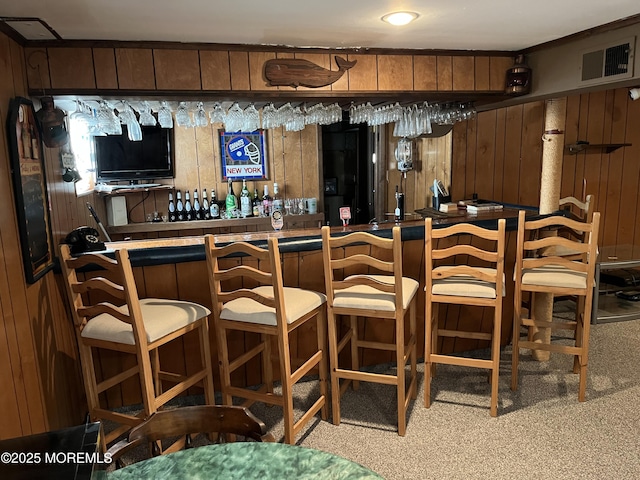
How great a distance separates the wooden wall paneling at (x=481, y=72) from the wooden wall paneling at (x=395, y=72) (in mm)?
506

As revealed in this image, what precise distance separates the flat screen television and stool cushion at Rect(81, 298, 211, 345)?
297 centimetres

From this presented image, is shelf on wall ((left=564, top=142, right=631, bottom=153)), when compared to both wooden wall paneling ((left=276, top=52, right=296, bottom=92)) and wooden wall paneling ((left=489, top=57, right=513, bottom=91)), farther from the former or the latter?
wooden wall paneling ((left=276, top=52, right=296, bottom=92))

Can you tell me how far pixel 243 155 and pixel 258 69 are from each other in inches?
108

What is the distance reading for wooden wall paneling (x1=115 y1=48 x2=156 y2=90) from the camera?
8.63 feet

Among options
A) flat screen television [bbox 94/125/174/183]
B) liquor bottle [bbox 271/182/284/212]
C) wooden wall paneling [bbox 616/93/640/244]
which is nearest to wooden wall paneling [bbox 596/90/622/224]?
wooden wall paneling [bbox 616/93/640/244]

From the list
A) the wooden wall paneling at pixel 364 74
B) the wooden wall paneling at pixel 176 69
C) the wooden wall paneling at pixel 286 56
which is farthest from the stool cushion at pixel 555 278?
the wooden wall paneling at pixel 176 69

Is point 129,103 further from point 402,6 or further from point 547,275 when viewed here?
point 547,275

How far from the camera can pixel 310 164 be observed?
5.77 m

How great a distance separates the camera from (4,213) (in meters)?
1.97

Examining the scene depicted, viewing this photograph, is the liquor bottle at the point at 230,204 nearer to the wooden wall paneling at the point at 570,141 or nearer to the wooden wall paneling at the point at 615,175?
the wooden wall paneling at the point at 570,141

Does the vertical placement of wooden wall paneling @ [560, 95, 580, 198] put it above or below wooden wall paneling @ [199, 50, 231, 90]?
below

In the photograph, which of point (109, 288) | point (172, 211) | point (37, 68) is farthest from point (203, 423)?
point (172, 211)

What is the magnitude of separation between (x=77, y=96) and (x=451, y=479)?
111 inches

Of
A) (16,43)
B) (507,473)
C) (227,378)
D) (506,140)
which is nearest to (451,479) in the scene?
(507,473)
